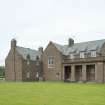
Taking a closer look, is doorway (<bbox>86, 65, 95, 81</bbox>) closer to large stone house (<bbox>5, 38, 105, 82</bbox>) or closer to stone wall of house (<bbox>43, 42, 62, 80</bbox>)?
large stone house (<bbox>5, 38, 105, 82</bbox>)

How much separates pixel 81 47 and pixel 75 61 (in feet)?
15.9

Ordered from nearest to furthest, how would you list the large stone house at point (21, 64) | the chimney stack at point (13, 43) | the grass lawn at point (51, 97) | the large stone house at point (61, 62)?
1. the grass lawn at point (51, 97)
2. the large stone house at point (61, 62)
3. the large stone house at point (21, 64)
4. the chimney stack at point (13, 43)

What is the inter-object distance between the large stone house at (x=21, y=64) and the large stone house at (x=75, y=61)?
2875 mm

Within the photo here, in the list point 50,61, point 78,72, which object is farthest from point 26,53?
point 78,72

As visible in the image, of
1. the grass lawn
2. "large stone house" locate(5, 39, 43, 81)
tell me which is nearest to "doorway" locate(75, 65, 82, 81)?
"large stone house" locate(5, 39, 43, 81)

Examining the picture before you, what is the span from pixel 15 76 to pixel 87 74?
62.0ft

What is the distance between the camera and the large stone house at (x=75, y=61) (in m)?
57.3

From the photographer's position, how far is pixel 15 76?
67125 mm

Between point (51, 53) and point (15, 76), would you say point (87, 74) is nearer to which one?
point (51, 53)

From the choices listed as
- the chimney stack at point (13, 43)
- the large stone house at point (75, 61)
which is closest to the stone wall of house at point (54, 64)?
the large stone house at point (75, 61)

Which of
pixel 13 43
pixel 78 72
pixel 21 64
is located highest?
pixel 13 43

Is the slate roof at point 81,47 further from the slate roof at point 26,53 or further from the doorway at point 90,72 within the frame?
the slate roof at point 26,53

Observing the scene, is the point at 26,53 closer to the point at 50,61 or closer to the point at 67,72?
the point at 50,61

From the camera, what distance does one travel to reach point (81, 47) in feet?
209
